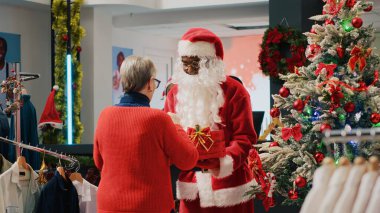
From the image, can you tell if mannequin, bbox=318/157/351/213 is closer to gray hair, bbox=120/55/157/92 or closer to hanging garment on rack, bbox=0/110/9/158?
gray hair, bbox=120/55/157/92

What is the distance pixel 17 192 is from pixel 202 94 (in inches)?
50.3

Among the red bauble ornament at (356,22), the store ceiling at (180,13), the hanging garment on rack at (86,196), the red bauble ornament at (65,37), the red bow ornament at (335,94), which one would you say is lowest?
the hanging garment on rack at (86,196)

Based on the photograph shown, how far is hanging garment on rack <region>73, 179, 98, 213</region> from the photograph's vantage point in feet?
16.1

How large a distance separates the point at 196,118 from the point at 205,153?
36cm

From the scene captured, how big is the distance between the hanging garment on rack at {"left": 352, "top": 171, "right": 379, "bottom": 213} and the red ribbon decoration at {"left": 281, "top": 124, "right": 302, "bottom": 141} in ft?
7.25

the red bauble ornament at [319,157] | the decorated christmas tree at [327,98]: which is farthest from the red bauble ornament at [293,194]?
the red bauble ornament at [319,157]

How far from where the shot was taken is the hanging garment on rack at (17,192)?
467 cm

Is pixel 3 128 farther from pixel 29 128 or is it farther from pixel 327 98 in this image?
pixel 327 98

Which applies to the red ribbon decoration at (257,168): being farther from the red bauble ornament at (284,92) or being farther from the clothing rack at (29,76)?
the clothing rack at (29,76)

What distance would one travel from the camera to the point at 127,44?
14.6 metres

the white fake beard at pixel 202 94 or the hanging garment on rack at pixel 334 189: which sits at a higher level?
the white fake beard at pixel 202 94

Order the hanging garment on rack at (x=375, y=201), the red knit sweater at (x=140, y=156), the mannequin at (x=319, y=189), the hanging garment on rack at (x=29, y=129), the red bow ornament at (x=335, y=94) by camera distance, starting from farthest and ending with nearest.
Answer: the hanging garment on rack at (x=29, y=129), the red bow ornament at (x=335, y=94), the red knit sweater at (x=140, y=156), the mannequin at (x=319, y=189), the hanging garment on rack at (x=375, y=201)

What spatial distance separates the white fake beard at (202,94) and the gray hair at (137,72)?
772 mm

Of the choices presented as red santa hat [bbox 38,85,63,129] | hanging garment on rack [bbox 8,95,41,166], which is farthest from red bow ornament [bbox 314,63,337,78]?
red santa hat [bbox 38,85,63,129]
